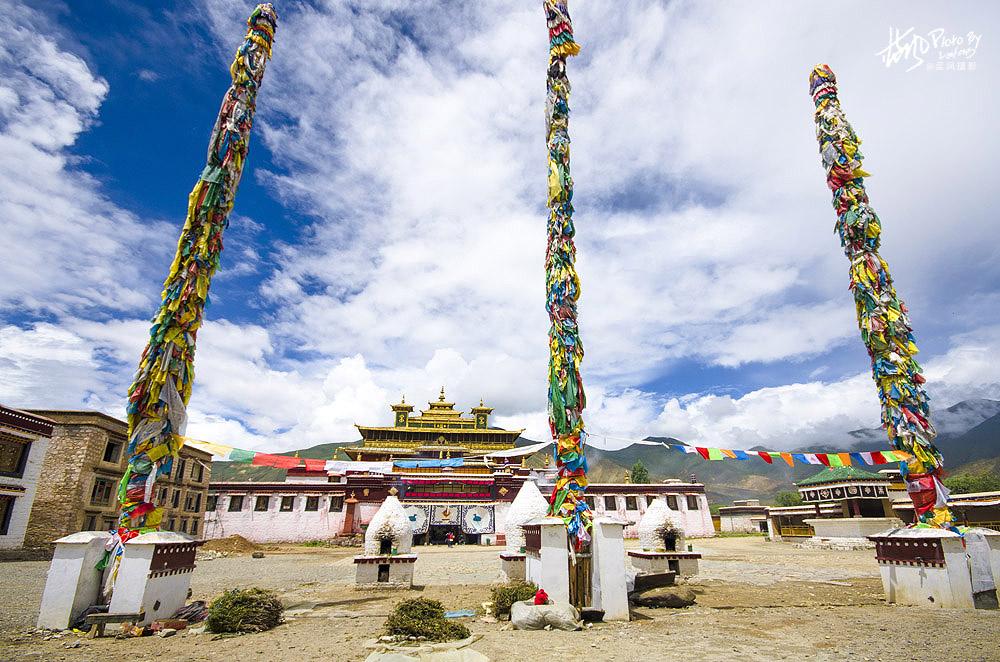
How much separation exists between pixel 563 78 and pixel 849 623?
14.3 meters

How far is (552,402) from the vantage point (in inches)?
458

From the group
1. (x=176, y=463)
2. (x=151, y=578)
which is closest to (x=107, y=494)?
(x=176, y=463)

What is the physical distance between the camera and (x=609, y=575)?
366 inches

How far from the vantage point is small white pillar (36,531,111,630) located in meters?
8.50

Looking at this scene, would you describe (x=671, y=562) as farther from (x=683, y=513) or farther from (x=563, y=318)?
(x=683, y=513)

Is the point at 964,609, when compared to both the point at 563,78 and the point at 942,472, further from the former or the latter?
the point at 563,78

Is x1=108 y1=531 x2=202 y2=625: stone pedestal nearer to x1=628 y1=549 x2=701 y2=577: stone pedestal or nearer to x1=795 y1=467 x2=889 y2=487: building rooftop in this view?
x1=628 y1=549 x2=701 y2=577: stone pedestal

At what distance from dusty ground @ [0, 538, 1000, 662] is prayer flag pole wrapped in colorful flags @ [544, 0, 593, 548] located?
8.64 feet

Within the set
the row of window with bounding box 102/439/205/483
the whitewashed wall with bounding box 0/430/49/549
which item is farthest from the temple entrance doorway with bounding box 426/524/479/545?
the whitewashed wall with bounding box 0/430/49/549

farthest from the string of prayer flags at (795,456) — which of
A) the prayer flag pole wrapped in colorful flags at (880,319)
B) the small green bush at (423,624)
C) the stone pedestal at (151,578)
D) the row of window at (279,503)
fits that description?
the row of window at (279,503)

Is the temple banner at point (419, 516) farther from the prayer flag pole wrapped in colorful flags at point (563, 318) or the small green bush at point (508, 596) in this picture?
the small green bush at point (508, 596)

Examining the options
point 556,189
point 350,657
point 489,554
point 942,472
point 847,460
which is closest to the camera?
point 350,657

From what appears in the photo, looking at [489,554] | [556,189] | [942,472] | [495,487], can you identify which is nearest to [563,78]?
[556,189]

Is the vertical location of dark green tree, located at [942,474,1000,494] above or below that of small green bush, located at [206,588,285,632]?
above
